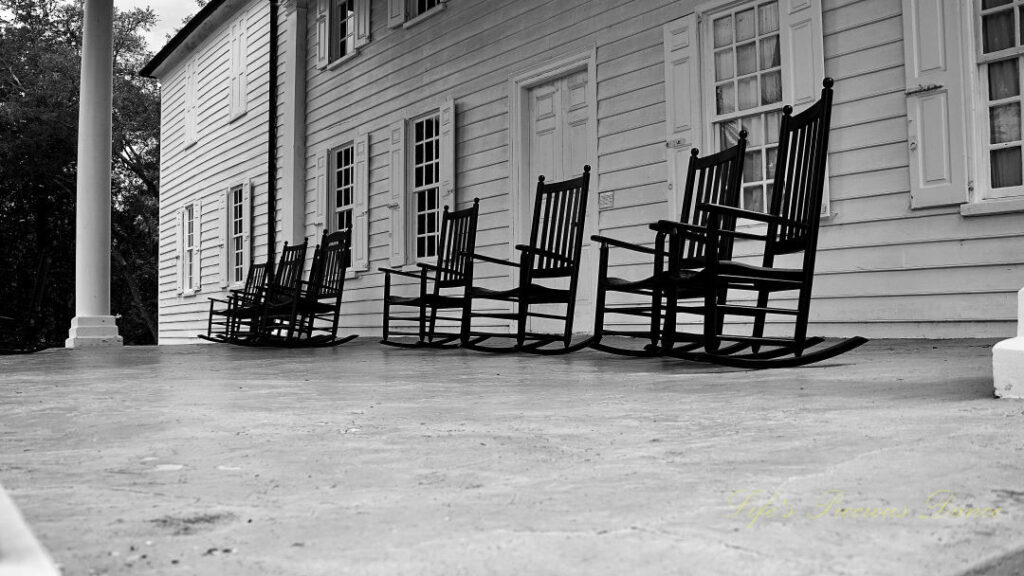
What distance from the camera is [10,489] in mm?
1253

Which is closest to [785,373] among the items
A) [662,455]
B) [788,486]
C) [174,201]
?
[662,455]

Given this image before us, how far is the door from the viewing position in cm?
665

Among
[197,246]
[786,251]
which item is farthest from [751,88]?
[197,246]

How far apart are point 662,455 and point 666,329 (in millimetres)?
2535

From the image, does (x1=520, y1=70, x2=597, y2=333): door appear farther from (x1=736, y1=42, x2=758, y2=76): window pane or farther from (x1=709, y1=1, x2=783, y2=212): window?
(x1=736, y1=42, x2=758, y2=76): window pane

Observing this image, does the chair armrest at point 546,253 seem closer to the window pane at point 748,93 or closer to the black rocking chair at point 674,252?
the black rocking chair at point 674,252

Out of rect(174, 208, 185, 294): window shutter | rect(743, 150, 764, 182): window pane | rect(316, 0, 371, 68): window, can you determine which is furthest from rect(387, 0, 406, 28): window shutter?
rect(174, 208, 185, 294): window shutter

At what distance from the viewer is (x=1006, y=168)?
4.38 metres

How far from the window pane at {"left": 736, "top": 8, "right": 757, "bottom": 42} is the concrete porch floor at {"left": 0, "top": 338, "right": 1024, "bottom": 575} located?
3428 millimetres

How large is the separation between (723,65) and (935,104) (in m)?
1.46

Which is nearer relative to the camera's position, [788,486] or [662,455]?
[788,486]

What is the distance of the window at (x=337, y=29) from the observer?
9789mm

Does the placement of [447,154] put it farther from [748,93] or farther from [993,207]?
[993,207]

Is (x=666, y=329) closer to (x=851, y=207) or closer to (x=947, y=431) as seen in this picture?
(x=851, y=207)
